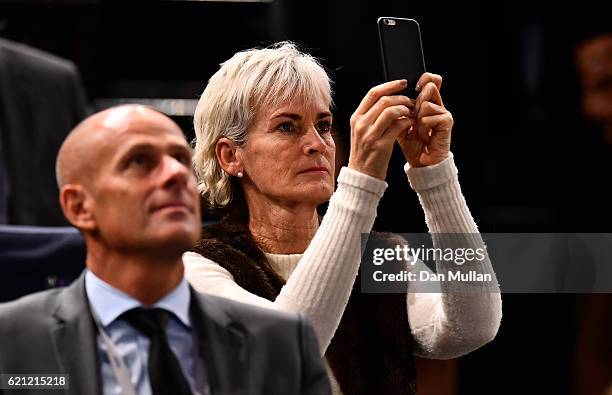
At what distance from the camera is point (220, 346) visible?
3.73 ft

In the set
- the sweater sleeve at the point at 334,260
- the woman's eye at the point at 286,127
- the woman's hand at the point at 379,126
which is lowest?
the sweater sleeve at the point at 334,260

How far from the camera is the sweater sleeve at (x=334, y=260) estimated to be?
1428 mm

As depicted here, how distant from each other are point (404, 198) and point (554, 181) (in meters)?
0.31

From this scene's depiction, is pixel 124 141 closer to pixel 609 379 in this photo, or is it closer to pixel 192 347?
pixel 192 347

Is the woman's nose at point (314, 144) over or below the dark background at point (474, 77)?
over

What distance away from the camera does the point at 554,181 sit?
7.18 ft

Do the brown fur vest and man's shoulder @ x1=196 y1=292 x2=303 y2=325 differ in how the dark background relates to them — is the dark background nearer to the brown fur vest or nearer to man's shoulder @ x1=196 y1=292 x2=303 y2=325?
the brown fur vest

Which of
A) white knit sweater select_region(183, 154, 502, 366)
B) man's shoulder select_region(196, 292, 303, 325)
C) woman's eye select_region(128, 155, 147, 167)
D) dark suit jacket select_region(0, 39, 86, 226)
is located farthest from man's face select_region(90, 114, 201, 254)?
dark suit jacket select_region(0, 39, 86, 226)

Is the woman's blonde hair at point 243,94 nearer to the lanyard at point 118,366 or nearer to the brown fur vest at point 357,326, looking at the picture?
the brown fur vest at point 357,326

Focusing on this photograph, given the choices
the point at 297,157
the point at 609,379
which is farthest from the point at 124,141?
the point at 609,379

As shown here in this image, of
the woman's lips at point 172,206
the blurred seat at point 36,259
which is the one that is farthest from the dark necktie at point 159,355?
the blurred seat at point 36,259

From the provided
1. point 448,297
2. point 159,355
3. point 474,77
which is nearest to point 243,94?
point 448,297

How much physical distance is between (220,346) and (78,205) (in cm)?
21

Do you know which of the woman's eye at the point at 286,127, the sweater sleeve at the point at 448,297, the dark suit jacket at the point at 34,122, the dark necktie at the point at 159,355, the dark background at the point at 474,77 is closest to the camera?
the dark necktie at the point at 159,355
